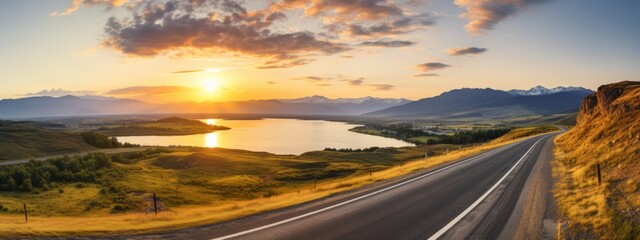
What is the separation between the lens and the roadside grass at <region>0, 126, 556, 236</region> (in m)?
15.8

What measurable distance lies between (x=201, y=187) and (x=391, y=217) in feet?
179

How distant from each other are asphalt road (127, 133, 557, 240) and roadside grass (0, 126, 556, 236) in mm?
1721

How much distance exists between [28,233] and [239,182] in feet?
187

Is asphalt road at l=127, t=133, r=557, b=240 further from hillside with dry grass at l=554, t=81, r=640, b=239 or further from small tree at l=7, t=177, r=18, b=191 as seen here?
small tree at l=7, t=177, r=18, b=191

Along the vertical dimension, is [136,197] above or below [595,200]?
below

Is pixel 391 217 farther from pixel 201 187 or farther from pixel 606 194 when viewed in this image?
pixel 201 187

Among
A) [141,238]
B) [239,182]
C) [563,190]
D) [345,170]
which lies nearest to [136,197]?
[239,182]

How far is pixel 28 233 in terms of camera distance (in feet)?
38.1

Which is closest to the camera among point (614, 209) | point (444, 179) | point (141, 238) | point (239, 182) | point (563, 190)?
point (141, 238)

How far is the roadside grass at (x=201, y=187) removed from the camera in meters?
15.8

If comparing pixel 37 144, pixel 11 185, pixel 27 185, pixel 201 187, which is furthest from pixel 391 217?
pixel 37 144

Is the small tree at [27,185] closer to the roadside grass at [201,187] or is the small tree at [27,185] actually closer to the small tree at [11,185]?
the small tree at [11,185]

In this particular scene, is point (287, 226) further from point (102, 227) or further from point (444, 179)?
point (444, 179)

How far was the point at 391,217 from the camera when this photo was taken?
14805 millimetres
